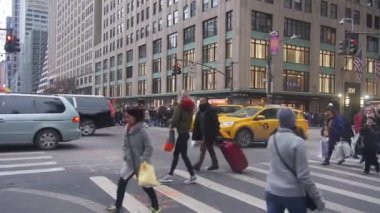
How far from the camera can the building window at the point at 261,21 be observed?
52781mm

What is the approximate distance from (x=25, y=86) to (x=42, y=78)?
14173 mm

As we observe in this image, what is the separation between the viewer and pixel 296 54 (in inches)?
2229

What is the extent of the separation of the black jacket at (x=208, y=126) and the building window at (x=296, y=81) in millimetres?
45158

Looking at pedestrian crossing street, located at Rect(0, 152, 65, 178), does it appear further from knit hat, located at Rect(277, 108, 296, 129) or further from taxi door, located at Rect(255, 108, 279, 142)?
taxi door, located at Rect(255, 108, 279, 142)

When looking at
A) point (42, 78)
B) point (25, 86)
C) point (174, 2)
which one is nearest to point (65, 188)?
point (174, 2)

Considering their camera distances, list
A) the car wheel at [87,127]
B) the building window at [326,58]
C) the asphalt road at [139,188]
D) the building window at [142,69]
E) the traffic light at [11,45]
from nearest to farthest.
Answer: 1. the asphalt road at [139,188]
2. the car wheel at [87,127]
3. the traffic light at [11,45]
4. the building window at [326,58]
5. the building window at [142,69]

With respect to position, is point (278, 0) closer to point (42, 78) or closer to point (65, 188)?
point (65, 188)

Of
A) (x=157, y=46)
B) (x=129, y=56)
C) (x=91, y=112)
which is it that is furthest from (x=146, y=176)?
Result: (x=129, y=56)

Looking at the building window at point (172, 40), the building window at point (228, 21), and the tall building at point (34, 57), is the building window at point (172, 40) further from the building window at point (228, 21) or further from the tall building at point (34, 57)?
the tall building at point (34, 57)

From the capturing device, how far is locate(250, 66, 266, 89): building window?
51.9 metres

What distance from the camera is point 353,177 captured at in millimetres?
10867

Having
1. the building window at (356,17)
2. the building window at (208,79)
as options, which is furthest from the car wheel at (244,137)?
the building window at (356,17)

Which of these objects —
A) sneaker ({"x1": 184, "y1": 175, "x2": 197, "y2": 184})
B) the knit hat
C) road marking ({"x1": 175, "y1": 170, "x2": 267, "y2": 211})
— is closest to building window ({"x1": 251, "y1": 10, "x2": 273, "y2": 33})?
road marking ({"x1": 175, "y1": 170, "x2": 267, "y2": 211})

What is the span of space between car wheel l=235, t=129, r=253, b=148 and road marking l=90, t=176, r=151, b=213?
832 centimetres
